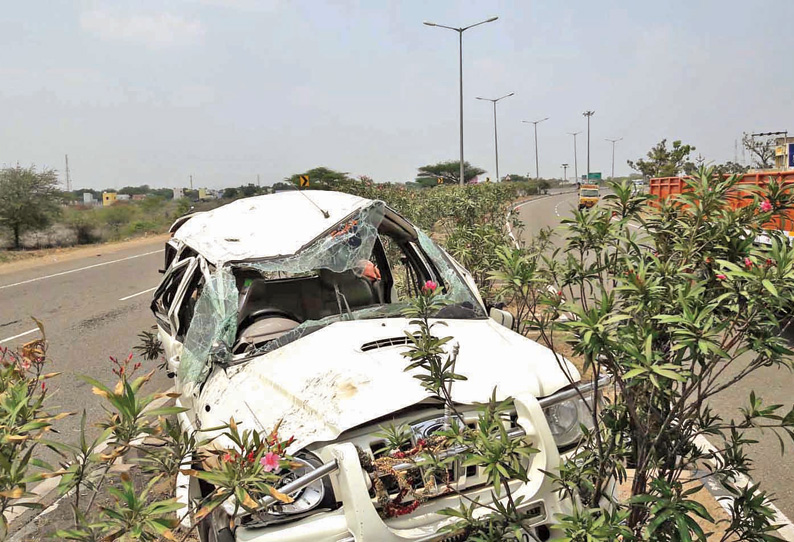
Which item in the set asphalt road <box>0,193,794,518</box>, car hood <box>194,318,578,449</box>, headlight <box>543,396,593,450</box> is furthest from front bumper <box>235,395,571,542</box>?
asphalt road <box>0,193,794,518</box>

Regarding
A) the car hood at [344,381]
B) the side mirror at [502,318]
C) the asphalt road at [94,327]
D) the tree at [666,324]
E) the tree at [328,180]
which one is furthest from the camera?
the tree at [328,180]

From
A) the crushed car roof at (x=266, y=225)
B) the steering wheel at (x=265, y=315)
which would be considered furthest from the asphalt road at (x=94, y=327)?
the crushed car roof at (x=266, y=225)

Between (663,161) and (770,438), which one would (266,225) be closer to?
(770,438)

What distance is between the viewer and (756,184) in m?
2.99

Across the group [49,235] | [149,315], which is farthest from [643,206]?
[49,235]

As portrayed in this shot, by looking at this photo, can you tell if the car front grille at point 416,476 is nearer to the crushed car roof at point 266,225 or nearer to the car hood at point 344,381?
the car hood at point 344,381

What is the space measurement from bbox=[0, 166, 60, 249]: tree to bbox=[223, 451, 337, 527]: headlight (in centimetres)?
2954

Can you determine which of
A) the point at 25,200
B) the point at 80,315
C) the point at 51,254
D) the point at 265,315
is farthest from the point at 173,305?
the point at 25,200

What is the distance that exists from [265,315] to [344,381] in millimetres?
1163

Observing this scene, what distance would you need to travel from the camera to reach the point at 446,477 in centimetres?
246

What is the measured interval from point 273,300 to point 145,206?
42737 mm

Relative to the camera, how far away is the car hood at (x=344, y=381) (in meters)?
2.53

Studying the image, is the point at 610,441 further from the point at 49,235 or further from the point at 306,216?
the point at 49,235

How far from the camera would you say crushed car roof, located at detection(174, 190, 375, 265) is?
3.61m
